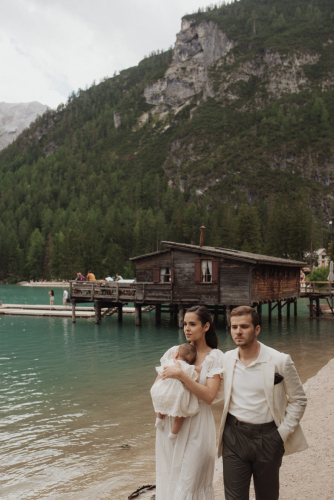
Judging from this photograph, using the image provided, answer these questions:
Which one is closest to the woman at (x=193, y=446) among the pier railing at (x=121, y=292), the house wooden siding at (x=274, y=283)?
the house wooden siding at (x=274, y=283)

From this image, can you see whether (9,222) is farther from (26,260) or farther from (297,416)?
(297,416)

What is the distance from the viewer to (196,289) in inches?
1080

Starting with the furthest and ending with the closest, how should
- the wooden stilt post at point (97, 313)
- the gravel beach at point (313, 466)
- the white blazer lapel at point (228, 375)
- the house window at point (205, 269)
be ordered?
1. the wooden stilt post at point (97, 313)
2. the house window at point (205, 269)
3. the gravel beach at point (313, 466)
4. the white blazer lapel at point (228, 375)

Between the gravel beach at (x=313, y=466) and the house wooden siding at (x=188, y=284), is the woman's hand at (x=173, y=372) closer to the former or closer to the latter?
the gravel beach at (x=313, y=466)

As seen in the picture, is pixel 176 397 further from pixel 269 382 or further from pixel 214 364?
pixel 269 382

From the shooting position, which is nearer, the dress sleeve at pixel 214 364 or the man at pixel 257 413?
the man at pixel 257 413

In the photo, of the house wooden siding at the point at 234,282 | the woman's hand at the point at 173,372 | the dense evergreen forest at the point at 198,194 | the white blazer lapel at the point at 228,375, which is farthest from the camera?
the dense evergreen forest at the point at 198,194

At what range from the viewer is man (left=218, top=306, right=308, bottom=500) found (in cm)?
357

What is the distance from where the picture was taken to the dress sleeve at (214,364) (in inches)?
146

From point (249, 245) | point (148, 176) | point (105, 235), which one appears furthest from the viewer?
point (148, 176)

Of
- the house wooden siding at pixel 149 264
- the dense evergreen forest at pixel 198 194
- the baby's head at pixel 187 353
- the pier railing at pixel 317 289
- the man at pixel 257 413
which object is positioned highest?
the dense evergreen forest at pixel 198 194

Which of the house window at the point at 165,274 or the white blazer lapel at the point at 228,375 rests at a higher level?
the house window at the point at 165,274

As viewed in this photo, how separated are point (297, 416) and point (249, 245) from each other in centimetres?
8290

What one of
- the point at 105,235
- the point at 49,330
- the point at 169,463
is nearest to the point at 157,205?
the point at 105,235
